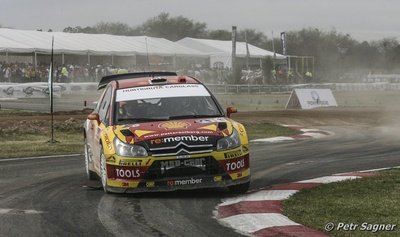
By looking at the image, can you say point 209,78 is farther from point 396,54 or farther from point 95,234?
point 95,234

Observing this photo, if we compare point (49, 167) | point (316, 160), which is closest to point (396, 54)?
point (316, 160)

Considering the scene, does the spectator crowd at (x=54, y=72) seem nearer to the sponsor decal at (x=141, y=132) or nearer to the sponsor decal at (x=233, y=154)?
the sponsor decal at (x=141, y=132)

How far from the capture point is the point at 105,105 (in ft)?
28.6

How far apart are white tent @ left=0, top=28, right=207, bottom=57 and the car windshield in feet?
102

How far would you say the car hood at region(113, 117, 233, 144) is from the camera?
23.4ft

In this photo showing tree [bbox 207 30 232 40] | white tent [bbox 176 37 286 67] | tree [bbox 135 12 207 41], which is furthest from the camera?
tree [bbox 207 30 232 40]

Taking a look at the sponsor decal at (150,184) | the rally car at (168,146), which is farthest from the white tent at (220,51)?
the sponsor decal at (150,184)

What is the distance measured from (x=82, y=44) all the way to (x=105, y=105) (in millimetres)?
38277

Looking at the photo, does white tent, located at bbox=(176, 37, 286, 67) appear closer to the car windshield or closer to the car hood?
the car windshield

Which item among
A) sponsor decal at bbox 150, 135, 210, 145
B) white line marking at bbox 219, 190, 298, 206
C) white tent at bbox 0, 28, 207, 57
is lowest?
white line marking at bbox 219, 190, 298, 206

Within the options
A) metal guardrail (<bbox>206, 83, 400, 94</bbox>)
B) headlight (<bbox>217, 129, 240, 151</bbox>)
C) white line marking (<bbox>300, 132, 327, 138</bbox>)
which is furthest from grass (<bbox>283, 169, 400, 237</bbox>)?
metal guardrail (<bbox>206, 83, 400, 94</bbox>)

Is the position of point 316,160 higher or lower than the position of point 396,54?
lower

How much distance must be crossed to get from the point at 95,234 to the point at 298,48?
50977 mm

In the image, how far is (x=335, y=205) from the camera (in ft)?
21.3
